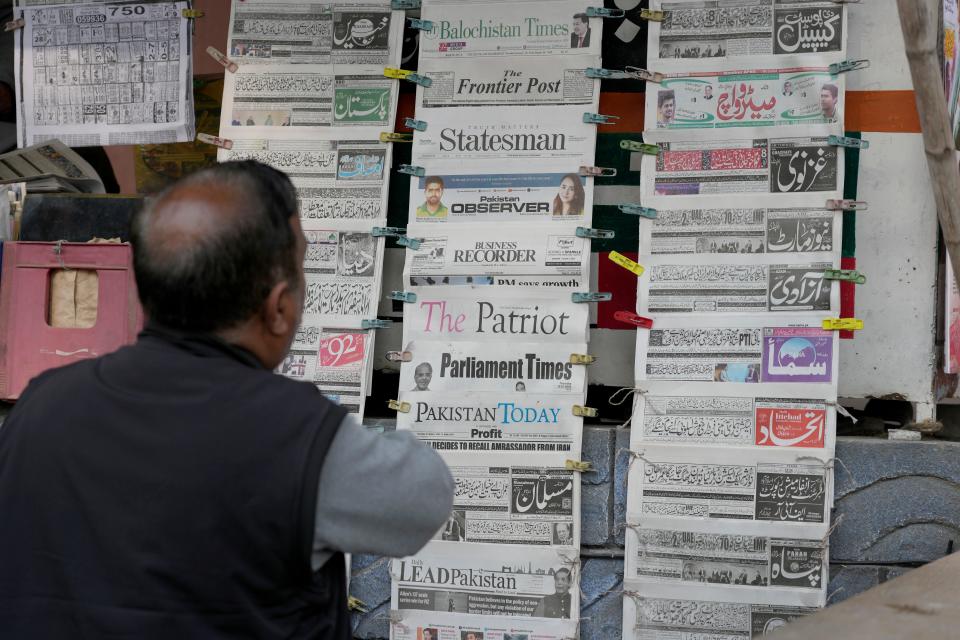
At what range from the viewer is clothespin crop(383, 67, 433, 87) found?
4.00 m

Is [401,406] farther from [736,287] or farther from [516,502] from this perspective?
[736,287]

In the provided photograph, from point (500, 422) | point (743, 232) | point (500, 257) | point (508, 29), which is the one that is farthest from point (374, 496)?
point (508, 29)

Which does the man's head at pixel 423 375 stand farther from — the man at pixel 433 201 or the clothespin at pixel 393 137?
the clothespin at pixel 393 137

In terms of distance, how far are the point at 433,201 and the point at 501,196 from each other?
0.25m

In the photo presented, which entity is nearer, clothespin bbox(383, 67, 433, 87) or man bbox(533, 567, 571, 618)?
man bbox(533, 567, 571, 618)

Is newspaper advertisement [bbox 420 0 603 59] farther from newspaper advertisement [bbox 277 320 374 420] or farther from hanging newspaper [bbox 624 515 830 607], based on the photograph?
hanging newspaper [bbox 624 515 830 607]

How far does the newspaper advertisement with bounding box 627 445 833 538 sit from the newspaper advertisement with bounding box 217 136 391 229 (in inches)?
51.3

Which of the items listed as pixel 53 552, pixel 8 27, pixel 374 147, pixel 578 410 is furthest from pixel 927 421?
pixel 8 27

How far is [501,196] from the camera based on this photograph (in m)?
3.90

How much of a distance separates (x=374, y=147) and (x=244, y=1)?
30.6 inches

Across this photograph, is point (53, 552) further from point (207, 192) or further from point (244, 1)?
point (244, 1)

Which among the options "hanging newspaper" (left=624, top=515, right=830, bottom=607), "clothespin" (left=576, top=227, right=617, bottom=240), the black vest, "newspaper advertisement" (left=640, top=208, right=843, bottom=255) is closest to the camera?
the black vest

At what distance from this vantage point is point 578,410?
12.3ft

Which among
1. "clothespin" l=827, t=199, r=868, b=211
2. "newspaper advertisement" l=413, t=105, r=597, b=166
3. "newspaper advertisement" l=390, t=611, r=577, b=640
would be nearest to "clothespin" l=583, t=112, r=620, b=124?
"newspaper advertisement" l=413, t=105, r=597, b=166
